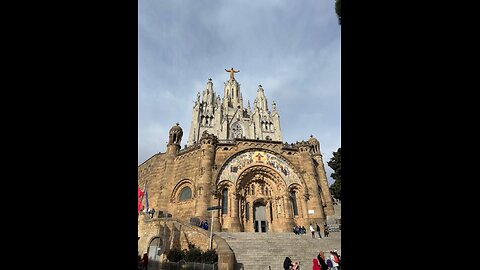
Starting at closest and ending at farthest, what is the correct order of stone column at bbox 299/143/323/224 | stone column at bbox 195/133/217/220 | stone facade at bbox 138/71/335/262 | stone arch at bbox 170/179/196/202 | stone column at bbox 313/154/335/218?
stone column at bbox 195/133/217/220 < stone facade at bbox 138/71/335/262 < stone column at bbox 299/143/323/224 < stone arch at bbox 170/179/196/202 < stone column at bbox 313/154/335/218

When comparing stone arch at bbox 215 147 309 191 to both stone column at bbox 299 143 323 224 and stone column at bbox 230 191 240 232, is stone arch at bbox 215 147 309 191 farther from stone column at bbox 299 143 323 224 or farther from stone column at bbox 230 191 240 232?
stone column at bbox 230 191 240 232

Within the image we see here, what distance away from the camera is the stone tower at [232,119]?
5506 cm

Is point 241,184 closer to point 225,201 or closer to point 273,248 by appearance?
point 225,201

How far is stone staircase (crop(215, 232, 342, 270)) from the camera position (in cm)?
1337

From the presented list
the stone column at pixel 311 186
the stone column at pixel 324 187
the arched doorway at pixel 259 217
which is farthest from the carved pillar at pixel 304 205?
the arched doorway at pixel 259 217

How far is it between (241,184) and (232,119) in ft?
124

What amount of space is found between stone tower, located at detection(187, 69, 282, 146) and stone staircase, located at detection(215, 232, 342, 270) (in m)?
36.6

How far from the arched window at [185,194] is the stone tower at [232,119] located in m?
30.9

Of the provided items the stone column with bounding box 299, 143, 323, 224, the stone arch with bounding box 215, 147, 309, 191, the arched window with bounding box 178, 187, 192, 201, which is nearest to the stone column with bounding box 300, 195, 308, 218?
the stone column with bounding box 299, 143, 323, 224

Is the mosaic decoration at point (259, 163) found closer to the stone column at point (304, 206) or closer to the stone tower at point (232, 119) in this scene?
the stone column at point (304, 206)

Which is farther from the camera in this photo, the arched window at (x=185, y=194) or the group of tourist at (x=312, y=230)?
the arched window at (x=185, y=194)

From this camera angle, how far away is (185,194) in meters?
21.5
